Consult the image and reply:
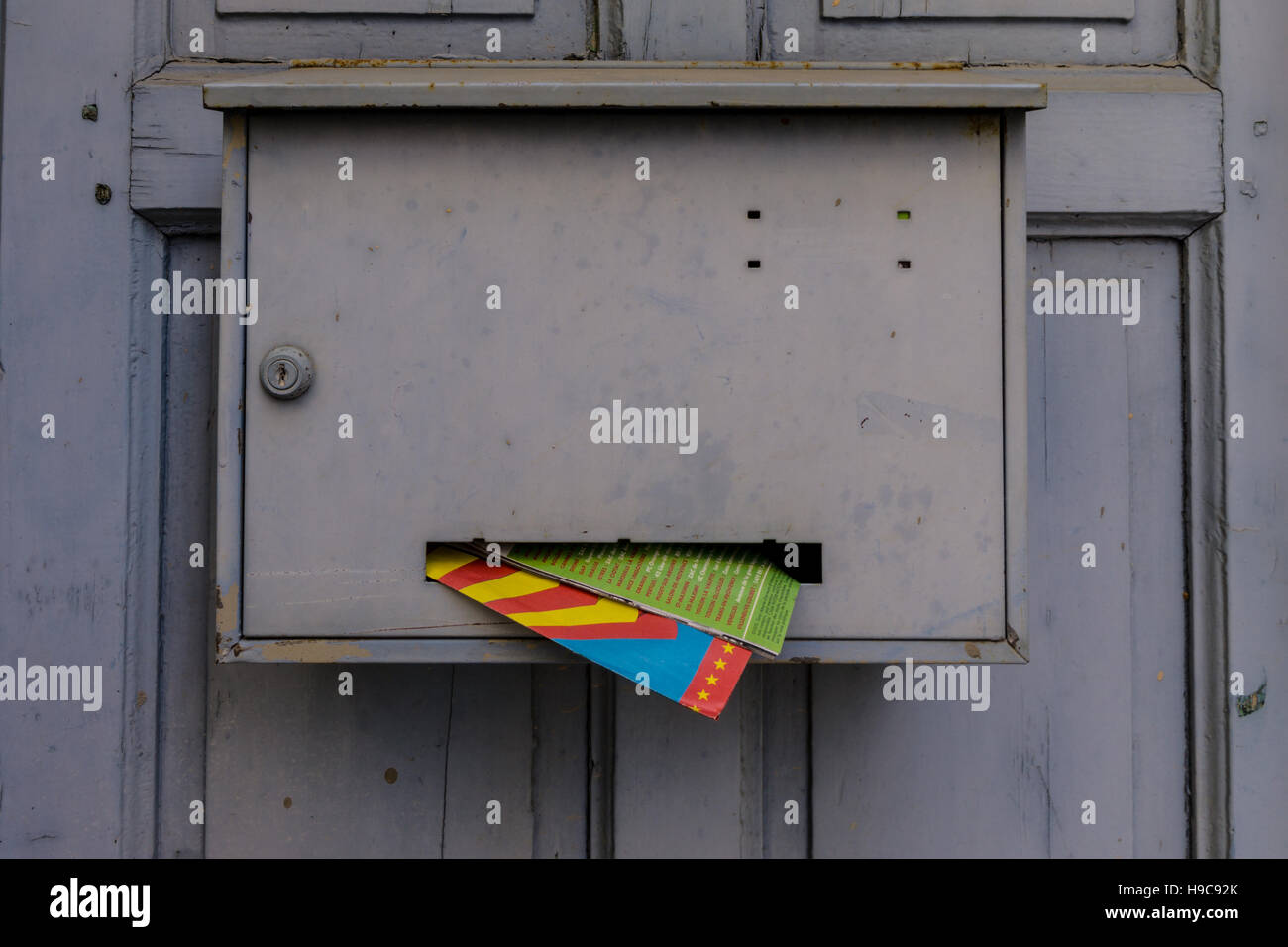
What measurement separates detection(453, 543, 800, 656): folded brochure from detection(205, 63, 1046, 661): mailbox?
3 cm

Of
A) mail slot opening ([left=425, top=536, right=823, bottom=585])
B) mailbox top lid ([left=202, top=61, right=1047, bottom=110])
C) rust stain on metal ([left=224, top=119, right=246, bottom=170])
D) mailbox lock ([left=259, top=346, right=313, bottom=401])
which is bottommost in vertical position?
mail slot opening ([left=425, top=536, right=823, bottom=585])

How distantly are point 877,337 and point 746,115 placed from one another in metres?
0.25

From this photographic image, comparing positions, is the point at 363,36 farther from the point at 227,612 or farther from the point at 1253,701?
the point at 1253,701

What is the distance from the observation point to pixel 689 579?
0.69 metres

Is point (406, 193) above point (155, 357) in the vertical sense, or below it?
above

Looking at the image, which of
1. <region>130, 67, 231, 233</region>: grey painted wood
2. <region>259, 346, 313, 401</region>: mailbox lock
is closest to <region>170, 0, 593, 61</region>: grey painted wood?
<region>130, 67, 231, 233</region>: grey painted wood

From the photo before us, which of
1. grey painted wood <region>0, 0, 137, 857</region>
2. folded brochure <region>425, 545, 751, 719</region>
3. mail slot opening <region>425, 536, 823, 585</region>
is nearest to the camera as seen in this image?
folded brochure <region>425, 545, 751, 719</region>

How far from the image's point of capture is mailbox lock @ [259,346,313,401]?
0.68 meters

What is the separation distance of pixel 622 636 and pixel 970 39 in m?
0.85

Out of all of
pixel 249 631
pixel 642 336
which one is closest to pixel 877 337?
pixel 642 336

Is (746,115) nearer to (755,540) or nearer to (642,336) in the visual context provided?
(642,336)

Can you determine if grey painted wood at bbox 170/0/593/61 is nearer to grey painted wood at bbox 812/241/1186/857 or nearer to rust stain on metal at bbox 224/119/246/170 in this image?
rust stain on metal at bbox 224/119/246/170

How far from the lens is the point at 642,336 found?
0.70 meters

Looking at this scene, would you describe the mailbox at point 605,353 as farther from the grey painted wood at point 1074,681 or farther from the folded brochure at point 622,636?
the grey painted wood at point 1074,681
